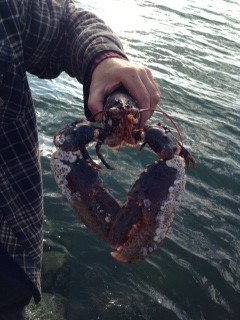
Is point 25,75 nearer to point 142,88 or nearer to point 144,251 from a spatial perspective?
point 142,88

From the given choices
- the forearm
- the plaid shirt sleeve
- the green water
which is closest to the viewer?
the plaid shirt sleeve

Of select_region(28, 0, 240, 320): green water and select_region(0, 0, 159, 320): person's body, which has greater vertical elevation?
select_region(0, 0, 159, 320): person's body

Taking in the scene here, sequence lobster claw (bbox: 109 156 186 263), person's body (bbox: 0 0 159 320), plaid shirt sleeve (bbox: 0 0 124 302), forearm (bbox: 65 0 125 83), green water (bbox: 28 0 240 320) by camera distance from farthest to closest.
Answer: green water (bbox: 28 0 240 320), forearm (bbox: 65 0 125 83), plaid shirt sleeve (bbox: 0 0 124 302), person's body (bbox: 0 0 159 320), lobster claw (bbox: 109 156 186 263)

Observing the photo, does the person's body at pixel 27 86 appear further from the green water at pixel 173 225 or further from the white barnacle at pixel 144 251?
the green water at pixel 173 225

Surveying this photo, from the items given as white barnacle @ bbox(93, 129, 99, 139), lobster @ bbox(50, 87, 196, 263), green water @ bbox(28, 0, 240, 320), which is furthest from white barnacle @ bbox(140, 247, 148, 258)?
green water @ bbox(28, 0, 240, 320)

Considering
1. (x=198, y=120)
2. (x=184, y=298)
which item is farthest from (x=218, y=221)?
(x=198, y=120)

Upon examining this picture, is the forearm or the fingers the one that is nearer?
the fingers

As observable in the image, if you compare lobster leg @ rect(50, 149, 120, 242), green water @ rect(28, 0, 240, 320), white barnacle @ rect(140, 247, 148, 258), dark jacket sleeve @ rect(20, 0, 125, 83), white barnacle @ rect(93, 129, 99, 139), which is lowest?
green water @ rect(28, 0, 240, 320)

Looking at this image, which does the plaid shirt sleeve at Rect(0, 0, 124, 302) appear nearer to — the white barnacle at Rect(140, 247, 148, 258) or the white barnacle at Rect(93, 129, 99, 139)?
the white barnacle at Rect(93, 129, 99, 139)
